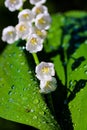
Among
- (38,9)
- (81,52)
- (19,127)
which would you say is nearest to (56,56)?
(81,52)

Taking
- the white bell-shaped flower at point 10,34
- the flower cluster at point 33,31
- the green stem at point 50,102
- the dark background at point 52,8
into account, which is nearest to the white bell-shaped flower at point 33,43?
the flower cluster at point 33,31

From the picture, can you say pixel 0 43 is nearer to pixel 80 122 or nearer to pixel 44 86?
pixel 44 86

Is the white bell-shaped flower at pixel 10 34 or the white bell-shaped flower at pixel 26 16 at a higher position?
the white bell-shaped flower at pixel 26 16

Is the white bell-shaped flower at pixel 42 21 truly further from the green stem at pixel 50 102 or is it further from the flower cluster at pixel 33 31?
the green stem at pixel 50 102

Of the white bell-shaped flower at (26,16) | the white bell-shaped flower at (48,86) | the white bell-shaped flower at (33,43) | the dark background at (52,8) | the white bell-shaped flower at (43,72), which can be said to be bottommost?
the dark background at (52,8)

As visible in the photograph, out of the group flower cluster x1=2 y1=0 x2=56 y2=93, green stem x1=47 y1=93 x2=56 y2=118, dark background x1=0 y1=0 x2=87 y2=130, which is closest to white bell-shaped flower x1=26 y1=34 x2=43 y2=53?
flower cluster x1=2 y1=0 x2=56 y2=93

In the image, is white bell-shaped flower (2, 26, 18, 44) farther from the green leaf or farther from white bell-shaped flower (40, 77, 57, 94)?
white bell-shaped flower (40, 77, 57, 94)
